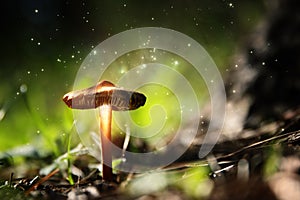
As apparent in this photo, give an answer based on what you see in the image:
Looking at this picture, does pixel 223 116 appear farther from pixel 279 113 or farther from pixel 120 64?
pixel 120 64

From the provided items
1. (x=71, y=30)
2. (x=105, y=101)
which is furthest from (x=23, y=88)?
(x=105, y=101)

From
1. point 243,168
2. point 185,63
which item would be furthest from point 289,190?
point 185,63

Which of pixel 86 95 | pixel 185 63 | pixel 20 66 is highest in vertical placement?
pixel 20 66

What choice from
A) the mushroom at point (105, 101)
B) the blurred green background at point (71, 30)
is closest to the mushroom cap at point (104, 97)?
the mushroom at point (105, 101)

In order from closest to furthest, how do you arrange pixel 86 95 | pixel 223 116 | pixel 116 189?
1. pixel 116 189
2. pixel 86 95
3. pixel 223 116

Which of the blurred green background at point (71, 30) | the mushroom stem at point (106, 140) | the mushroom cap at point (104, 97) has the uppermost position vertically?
the blurred green background at point (71, 30)

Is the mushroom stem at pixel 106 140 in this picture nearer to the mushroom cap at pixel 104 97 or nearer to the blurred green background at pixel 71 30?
the mushroom cap at pixel 104 97

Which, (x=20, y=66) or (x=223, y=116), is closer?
(x=223, y=116)
